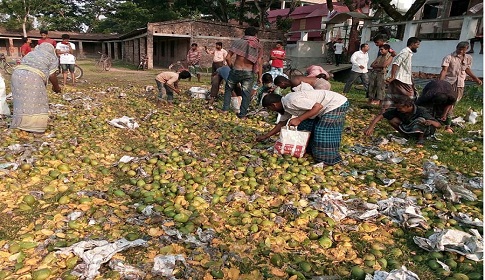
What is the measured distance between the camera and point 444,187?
4523 mm

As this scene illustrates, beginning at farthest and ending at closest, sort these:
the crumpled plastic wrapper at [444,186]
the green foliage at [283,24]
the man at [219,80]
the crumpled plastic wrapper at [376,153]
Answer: the green foliage at [283,24], the man at [219,80], the crumpled plastic wrapper at [376,153], the crumpled plastic wrapper at [444,186]

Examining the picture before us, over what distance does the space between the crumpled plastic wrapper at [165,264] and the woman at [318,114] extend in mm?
2879

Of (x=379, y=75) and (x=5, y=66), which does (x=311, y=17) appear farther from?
(x=379, y=75)

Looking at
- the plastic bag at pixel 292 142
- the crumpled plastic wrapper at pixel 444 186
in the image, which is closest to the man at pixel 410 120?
the crumpled plastic wrapper at pixel 444 186

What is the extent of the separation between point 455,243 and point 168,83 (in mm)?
8033

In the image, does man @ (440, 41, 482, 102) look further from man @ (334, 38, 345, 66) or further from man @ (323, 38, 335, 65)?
man @ (323, 38, 335, 65)

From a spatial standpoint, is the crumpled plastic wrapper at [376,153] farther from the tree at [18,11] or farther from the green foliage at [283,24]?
the tree at [18,11]

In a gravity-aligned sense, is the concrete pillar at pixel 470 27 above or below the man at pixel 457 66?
above

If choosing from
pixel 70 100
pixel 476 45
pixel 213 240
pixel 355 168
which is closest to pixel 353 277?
pixel 213 240

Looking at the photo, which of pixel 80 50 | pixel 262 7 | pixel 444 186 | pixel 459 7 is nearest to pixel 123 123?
pixel 444 186

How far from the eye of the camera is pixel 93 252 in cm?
313

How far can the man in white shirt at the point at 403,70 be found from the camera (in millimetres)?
8078

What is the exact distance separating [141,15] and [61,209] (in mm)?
38326

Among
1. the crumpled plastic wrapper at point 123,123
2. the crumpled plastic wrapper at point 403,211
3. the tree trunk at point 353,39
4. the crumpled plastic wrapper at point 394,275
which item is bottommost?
the crumpled plastic wrapper at point 394,275
